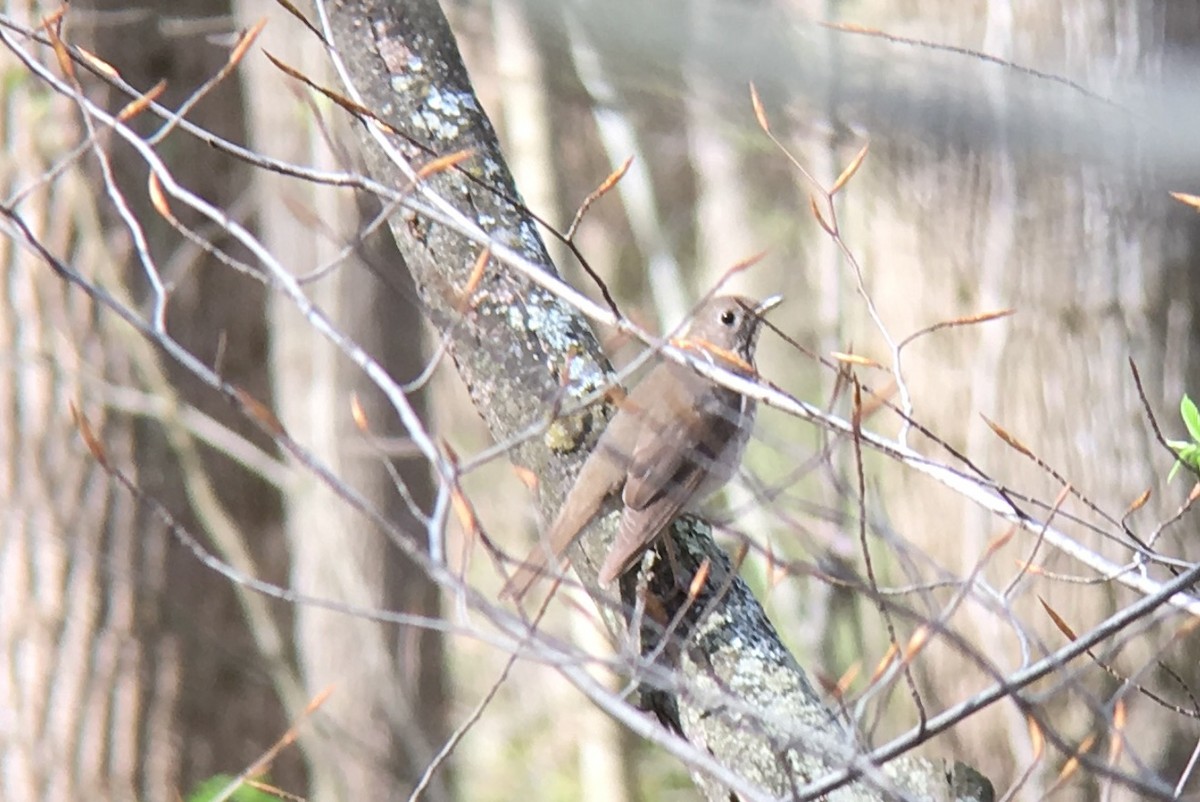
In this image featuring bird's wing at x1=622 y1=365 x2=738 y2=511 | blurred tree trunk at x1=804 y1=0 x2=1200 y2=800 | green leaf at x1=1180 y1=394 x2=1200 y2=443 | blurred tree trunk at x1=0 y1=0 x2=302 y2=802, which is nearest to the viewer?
green leaf at x1=1180 y1=394 x2=1200 y2=443

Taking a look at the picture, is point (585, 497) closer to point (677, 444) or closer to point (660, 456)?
point (660, 456)

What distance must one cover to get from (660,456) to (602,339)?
1898mm

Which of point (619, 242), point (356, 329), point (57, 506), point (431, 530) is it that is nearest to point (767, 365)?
point (619, 242)

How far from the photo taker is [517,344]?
269 cm

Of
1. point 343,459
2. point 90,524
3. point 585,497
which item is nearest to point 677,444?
point 585,497

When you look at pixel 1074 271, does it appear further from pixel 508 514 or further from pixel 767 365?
pixel 508 514

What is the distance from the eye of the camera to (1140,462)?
428 centimetres

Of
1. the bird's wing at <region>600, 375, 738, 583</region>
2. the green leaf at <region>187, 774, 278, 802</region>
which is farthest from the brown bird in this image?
the green leaf at <region>187, 774, 278, 802</region>

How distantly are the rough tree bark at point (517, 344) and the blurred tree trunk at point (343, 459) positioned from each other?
111 inches

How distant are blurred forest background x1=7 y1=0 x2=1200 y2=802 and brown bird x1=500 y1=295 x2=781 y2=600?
0.39 meters

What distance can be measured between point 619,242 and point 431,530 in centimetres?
867

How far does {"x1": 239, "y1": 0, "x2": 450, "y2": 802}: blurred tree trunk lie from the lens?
588 centimetres

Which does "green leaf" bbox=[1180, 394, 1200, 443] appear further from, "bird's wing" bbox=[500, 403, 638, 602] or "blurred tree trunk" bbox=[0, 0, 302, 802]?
"blurred tree trunk" bbox=[0, 0, 302, 802]

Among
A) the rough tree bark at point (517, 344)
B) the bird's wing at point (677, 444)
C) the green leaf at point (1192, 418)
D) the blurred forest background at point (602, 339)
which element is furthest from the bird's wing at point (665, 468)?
the green leaf at point (1192, 418)
